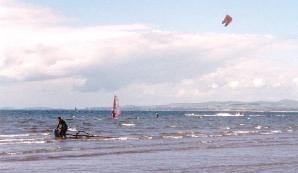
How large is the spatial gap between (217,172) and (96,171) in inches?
189

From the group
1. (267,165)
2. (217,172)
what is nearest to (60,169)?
(217,172)

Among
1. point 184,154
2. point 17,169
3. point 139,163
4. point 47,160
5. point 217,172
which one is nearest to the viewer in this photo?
point 217,172

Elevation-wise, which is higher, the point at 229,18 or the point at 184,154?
the point at 229,18

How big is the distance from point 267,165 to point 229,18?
759 cm

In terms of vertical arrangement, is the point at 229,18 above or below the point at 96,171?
above

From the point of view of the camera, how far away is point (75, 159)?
87.9 ft

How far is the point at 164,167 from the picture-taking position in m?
23.1

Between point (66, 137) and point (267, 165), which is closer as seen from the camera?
point (267, 165)

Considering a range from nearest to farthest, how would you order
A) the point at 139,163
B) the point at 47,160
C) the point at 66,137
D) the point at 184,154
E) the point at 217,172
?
the point at 217,172 < the point at 139,163 < the point at 47,160 < the point at 184,154 < the point at 66,137

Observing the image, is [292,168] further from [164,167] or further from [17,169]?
[17,169]

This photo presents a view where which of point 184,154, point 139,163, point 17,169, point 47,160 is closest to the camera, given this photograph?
point 17,169

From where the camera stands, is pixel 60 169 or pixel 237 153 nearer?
pixel 60 169

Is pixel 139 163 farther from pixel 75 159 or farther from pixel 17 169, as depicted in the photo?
pixel 17 169

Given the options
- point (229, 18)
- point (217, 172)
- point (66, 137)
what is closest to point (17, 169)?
point (217, 172)
